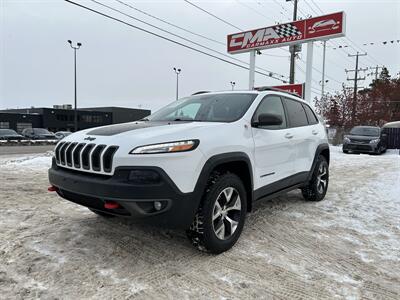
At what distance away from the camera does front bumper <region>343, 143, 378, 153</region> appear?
55.5 feet

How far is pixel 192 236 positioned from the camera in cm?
325

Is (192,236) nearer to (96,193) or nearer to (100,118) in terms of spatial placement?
(96,193)

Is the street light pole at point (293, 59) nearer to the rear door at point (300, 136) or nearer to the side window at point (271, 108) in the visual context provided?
the rear door at point (300, 136)

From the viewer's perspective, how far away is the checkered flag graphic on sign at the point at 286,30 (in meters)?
16.6

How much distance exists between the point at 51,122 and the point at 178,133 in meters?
61.5

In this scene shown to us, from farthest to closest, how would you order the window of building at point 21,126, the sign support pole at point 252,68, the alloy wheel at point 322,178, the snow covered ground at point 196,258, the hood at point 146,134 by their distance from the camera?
the window of building at point 21,126 < the sign support pole at point 252,68 < the alloy wheel at point 322,178 < the hood at point 146,134 < the snow covered ground at point 196,258

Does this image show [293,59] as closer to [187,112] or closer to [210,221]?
[187,112]

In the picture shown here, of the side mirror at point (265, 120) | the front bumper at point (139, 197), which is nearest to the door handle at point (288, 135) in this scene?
the side mirror at point (265, 120)

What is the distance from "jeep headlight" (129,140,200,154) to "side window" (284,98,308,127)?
2266 millimetres

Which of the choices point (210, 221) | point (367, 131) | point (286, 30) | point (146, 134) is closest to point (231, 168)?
point (210, 221)

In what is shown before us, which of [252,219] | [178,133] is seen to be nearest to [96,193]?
[178,133]

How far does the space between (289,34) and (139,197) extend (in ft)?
53.5

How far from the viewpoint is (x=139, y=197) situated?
2.75 meters

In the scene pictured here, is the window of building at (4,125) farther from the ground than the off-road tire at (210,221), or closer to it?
farther from the ground
